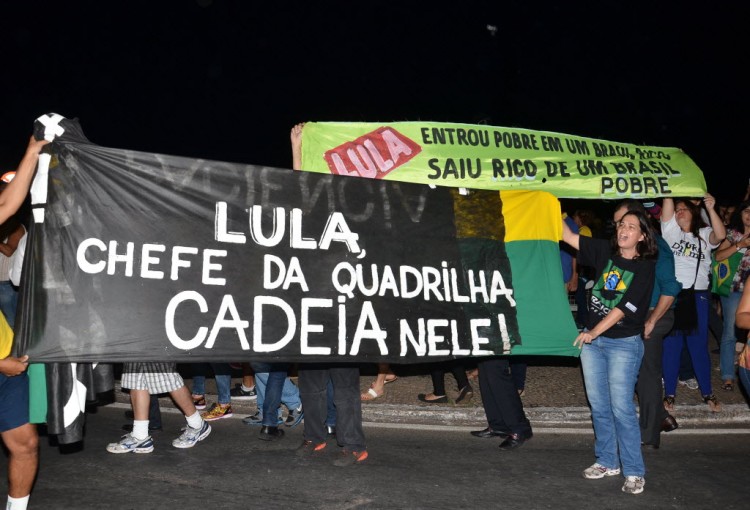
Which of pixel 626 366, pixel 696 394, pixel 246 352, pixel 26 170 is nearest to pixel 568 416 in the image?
pixel 696 394

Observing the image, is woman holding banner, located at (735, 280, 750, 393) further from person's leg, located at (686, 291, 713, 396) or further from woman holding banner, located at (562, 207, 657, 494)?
person's leg, located at (686, 291, 713, 396)

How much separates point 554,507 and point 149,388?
325 cm

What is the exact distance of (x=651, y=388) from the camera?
5973 millimetres

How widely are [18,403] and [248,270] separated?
152cm

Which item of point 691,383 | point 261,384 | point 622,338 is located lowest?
point 691,383

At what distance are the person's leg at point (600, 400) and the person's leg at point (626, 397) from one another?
0.36 feet

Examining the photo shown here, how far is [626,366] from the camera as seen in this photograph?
16.6 ft

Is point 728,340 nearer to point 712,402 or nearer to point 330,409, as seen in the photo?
point 712,402

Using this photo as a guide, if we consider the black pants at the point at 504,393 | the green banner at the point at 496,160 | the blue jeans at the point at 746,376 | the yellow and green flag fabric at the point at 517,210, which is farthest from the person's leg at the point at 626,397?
the green banner at the point at 496,160

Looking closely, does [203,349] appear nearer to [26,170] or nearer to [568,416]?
[26,170]

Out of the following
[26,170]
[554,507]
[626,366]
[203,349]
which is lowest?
[554,507]

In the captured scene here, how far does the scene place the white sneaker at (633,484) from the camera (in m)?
4.98

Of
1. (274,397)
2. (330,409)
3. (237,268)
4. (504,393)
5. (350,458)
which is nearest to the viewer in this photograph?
(237,268)

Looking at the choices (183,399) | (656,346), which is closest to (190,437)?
(183,399)
